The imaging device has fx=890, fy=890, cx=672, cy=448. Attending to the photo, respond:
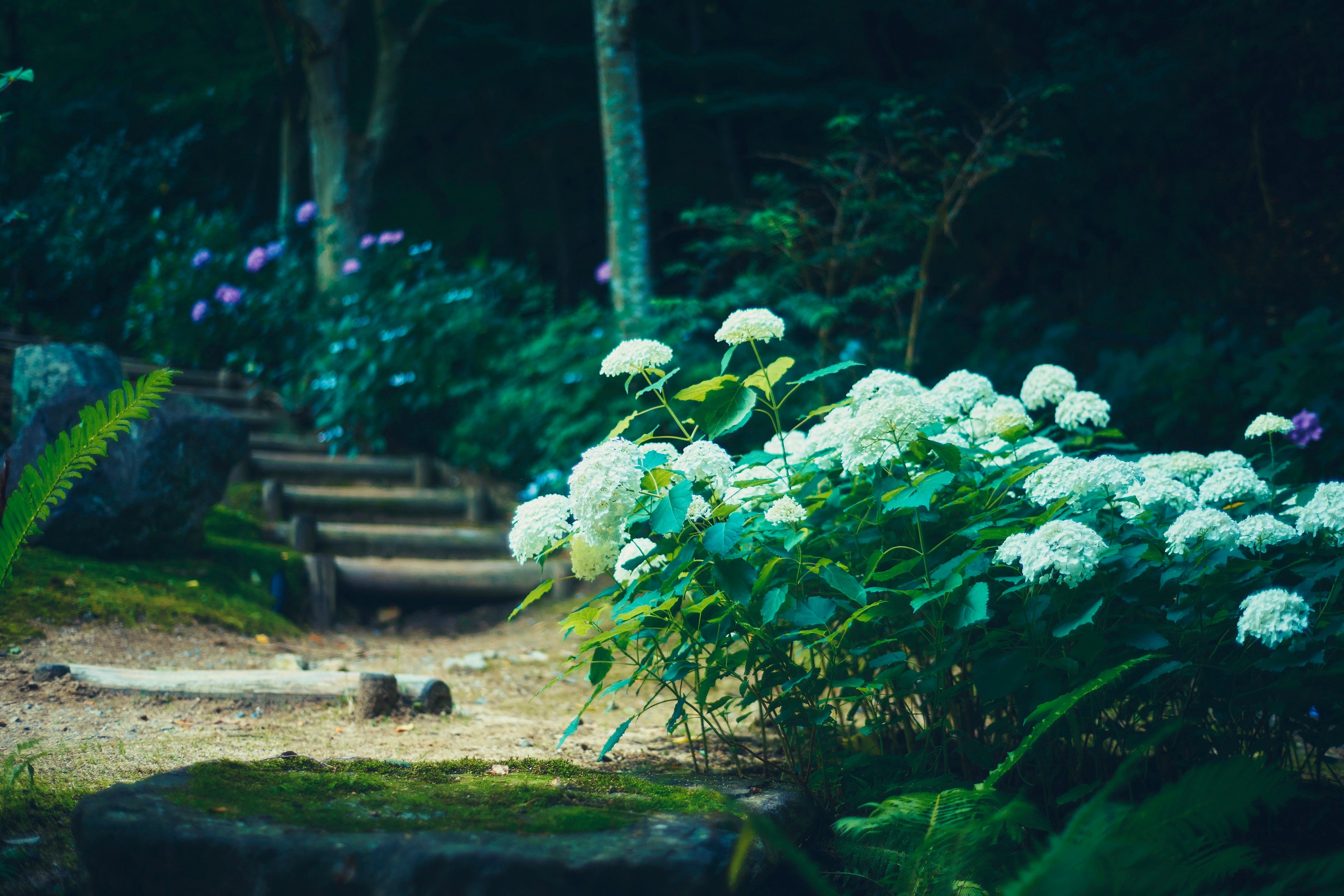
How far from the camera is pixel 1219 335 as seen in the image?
5.11 m

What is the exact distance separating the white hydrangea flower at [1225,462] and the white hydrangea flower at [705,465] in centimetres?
114

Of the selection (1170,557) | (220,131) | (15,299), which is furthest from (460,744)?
(220,131)

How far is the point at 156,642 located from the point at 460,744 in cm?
147

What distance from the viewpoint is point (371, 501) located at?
5.12 metres

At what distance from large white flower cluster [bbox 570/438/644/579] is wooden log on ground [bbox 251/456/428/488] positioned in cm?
405

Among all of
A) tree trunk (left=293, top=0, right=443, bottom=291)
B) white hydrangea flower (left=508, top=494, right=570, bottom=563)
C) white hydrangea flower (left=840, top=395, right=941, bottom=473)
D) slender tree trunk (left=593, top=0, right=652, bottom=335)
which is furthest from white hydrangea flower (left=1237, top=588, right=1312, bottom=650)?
tree trunk (left=293, top=0, right=443, bottom=291)

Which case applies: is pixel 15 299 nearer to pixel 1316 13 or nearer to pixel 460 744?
pixel 460 744

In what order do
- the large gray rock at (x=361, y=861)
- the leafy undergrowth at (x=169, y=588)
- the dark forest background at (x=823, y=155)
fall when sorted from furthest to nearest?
the dark forest background at (x=823, y=155) → the leafy undergrowth at (x=169, y=588) → the large gray rock at (x=361, y=861)

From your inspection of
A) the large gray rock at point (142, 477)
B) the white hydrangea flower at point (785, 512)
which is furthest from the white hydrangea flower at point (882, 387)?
the large gray rock at point (142, 477)

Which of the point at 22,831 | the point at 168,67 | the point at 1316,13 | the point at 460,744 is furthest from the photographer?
the point at 168,67

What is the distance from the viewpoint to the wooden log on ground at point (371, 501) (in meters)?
4.99

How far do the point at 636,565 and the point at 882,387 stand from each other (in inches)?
26.5

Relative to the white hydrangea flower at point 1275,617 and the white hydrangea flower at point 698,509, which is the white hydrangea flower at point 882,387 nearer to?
the white hydrangea flower at point 698,509

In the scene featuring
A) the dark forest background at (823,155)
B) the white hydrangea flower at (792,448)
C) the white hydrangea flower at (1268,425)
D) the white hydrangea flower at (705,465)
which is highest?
the dark forest background at (823,155)
